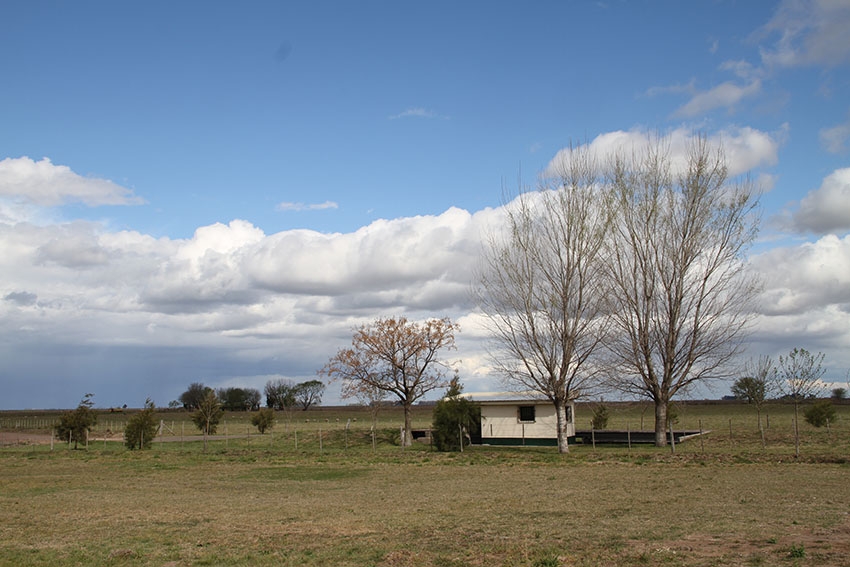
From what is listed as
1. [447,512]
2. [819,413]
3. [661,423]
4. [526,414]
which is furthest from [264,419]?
[447,512]

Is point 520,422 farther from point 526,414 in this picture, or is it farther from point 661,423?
point 661,423

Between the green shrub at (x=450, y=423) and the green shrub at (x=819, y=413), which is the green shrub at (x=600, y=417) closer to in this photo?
the green shrub at (x=819, y=413)

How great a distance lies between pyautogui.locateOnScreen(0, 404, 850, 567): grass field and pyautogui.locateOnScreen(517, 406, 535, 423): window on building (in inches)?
382

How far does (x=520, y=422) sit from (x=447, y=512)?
23.5 m

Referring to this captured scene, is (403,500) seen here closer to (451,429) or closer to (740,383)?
(451,429)

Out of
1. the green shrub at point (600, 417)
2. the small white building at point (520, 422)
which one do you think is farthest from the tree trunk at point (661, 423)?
the green shrub at point (600, 417)

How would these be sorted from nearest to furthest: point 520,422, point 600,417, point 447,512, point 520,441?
point 447,512
point 520,441
point 520,422
point 600,417

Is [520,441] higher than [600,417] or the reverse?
the reverse

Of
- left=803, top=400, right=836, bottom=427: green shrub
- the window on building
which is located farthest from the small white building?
Result: left=803, top=400, right=836, bottom=427: green shrub

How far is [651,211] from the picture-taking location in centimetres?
3147

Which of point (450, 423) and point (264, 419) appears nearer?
point (450, 423)

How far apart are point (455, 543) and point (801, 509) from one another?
6665 millimetres

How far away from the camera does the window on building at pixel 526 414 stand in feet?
119

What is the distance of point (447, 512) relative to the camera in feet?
44.6
